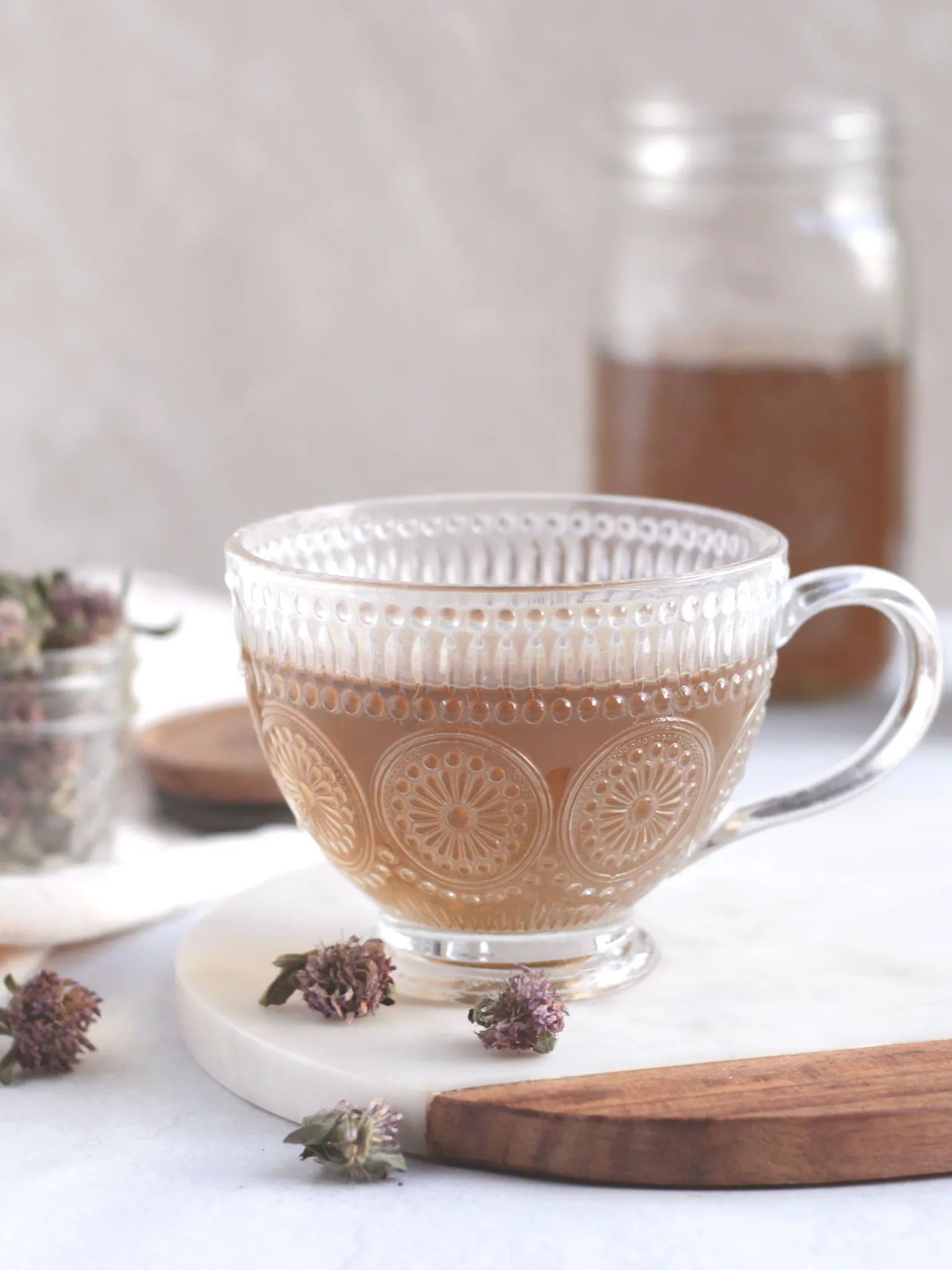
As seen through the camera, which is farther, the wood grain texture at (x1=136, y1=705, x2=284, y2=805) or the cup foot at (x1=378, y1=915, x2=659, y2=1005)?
the wood grain texture at (x1=136, y1=705, x2=284, y2=805)

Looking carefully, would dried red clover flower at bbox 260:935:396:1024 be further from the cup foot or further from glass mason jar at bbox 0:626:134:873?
glass mason jar at bbox 0:626:134:873

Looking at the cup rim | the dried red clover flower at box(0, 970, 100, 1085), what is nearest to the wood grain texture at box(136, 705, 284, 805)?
the cup rim

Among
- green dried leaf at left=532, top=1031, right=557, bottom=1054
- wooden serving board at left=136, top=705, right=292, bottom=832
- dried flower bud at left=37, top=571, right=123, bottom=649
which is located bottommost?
wooden serving board at left=136, top=705, right=292, bottom=832

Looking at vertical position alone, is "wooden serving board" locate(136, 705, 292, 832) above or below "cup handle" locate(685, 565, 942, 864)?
below

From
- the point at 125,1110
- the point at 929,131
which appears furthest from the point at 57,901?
the point at 929,131

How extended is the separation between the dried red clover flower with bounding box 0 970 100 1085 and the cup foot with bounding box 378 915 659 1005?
0.49ft

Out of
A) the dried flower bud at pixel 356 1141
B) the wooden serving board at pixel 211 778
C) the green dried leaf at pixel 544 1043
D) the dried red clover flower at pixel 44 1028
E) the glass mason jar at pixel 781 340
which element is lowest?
the wooden serving board at pixel 211 778

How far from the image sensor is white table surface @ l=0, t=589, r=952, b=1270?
68 cm

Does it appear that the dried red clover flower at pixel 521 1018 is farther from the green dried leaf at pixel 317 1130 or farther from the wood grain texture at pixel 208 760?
the wood grain texture at pixel 208 760

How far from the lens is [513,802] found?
80cm

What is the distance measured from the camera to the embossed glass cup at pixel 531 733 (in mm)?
790

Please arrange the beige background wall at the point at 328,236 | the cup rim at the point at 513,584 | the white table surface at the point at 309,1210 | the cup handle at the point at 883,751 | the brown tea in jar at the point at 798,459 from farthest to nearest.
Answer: the beige background wall at the point at 328,236, the brown tea in jar at the point at 798,459, the cup handle at the point at 883,751, the cup rim at the point at 513,584, the white table surface at the point at 309,1210

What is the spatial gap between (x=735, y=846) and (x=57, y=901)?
39cm

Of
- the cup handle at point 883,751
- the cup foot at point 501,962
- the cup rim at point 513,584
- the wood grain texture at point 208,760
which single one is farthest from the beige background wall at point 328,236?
the cup foot at point 501,962
